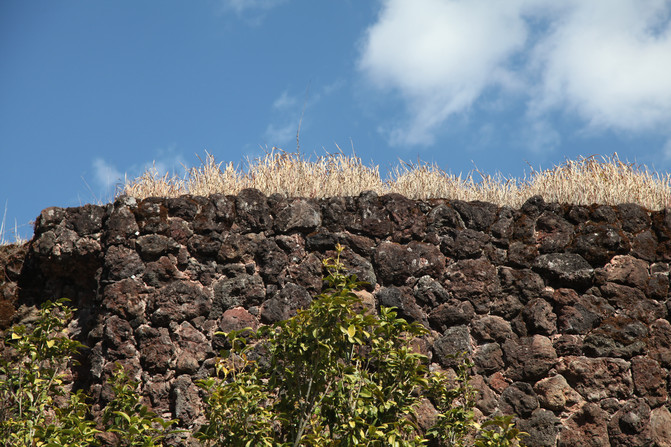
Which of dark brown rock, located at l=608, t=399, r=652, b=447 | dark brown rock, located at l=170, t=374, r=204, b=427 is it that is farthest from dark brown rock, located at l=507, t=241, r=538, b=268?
dark brown rock, located at l=170, t=374, r=204, b=427

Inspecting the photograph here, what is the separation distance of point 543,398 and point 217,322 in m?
3.27

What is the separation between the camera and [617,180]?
26.8 feet

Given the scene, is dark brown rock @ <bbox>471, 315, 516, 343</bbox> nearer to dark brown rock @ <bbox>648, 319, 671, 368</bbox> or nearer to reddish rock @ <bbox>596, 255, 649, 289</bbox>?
reddish rock @ <bbox>596, 255, 649, 289</bbox>

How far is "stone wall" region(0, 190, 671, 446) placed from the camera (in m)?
6.39

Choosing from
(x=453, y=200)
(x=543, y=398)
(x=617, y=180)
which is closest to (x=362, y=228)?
(x=453, y=200)

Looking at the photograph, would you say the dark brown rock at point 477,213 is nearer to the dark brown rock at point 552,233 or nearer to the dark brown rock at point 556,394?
the dark brown rock at point 552,233

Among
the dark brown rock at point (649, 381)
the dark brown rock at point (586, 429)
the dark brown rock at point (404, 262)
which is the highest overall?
the dark brown rock at point (404, 262)

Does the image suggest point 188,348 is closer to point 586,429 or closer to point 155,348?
point 155,348

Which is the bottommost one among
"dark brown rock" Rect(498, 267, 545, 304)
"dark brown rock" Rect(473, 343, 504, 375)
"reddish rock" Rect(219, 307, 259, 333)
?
"dark brown rock" Rect(473, 343, 504, 375)

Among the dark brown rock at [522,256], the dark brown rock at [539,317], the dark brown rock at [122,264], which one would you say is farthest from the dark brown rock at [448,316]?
the dark brown rock at [122,264]

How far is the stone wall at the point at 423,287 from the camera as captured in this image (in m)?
6.39

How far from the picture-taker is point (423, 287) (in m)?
6.69

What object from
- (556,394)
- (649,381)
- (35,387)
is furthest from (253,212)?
(649,381)

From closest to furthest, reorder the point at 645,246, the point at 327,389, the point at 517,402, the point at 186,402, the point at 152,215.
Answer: the point at 327,389 < the point at 186,402 < the point at 517,402 < the point at 152,215 < the point at 645,246
